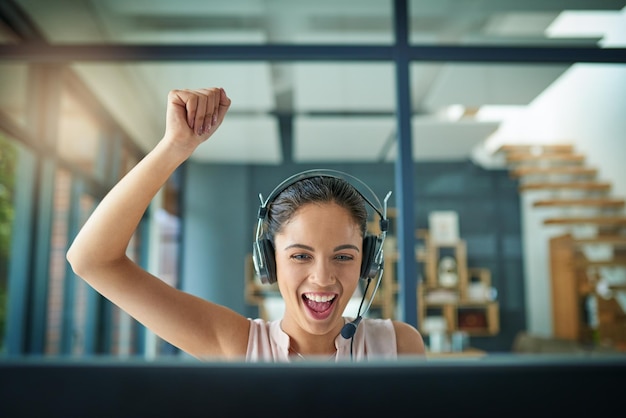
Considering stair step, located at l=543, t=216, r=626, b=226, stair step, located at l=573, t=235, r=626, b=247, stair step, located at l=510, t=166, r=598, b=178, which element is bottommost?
stair step, located at l=573, t=235, r=626, b=247

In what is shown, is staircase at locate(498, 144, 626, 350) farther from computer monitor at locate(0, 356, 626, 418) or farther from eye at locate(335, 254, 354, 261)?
computer monitor at locate(0, 356, 626, 418)

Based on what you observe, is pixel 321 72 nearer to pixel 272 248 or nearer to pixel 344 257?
pixel 272 248

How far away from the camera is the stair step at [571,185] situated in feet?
18.2

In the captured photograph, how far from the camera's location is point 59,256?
414cm

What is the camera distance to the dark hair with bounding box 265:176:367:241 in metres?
1.05

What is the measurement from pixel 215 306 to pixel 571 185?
17.5 ft

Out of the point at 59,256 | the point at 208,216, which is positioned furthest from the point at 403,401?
the point at 208,216

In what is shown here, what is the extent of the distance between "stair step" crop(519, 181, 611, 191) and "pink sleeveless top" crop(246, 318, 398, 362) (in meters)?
5.04

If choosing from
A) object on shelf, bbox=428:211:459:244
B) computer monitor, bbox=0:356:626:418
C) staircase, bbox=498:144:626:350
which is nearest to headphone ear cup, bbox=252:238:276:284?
computer monitor, bbox=0:356:626:418

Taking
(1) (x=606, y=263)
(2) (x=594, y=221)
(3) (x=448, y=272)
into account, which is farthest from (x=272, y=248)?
(3) (x=448, y=272)

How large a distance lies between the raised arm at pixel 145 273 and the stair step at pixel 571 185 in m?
5.18

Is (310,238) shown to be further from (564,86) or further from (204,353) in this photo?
(564,86)

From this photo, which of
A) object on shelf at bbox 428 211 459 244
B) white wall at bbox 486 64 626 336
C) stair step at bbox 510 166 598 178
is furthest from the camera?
object on shelf at bbox 428 211 459 244

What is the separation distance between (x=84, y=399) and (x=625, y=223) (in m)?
5.98
